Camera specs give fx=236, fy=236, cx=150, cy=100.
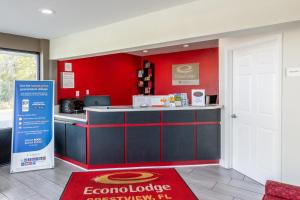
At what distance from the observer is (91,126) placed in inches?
156

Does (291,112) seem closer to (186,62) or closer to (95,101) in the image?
(95,101)

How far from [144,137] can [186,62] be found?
11.1 ft

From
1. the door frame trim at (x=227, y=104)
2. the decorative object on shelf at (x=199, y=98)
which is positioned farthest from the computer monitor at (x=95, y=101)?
the door frame trim at (x=227, y=104)

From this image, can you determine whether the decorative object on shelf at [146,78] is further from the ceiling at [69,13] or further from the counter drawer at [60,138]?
the counter drawer at [60,138]

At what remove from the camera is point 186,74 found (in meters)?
6.76

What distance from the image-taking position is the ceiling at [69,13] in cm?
314

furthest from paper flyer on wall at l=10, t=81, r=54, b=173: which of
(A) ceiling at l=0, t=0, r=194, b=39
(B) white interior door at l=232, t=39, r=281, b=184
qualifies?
(B) white interior door at l=232, t=39, r=281, b=184

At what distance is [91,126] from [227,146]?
2349 mm

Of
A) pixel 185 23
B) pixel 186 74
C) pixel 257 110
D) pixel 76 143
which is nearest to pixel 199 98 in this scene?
pixel 257 110

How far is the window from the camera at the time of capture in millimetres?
4898

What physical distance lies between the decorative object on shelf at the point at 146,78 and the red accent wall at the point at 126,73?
133 mm

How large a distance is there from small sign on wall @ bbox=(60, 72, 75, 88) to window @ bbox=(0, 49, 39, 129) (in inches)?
26.6

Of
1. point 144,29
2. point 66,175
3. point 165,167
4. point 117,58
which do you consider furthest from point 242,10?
point 117,58

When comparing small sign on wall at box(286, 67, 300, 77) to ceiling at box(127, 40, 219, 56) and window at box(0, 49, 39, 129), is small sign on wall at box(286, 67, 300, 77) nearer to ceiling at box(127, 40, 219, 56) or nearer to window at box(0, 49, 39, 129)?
ceiling at box(127, 40, 219, 56)
